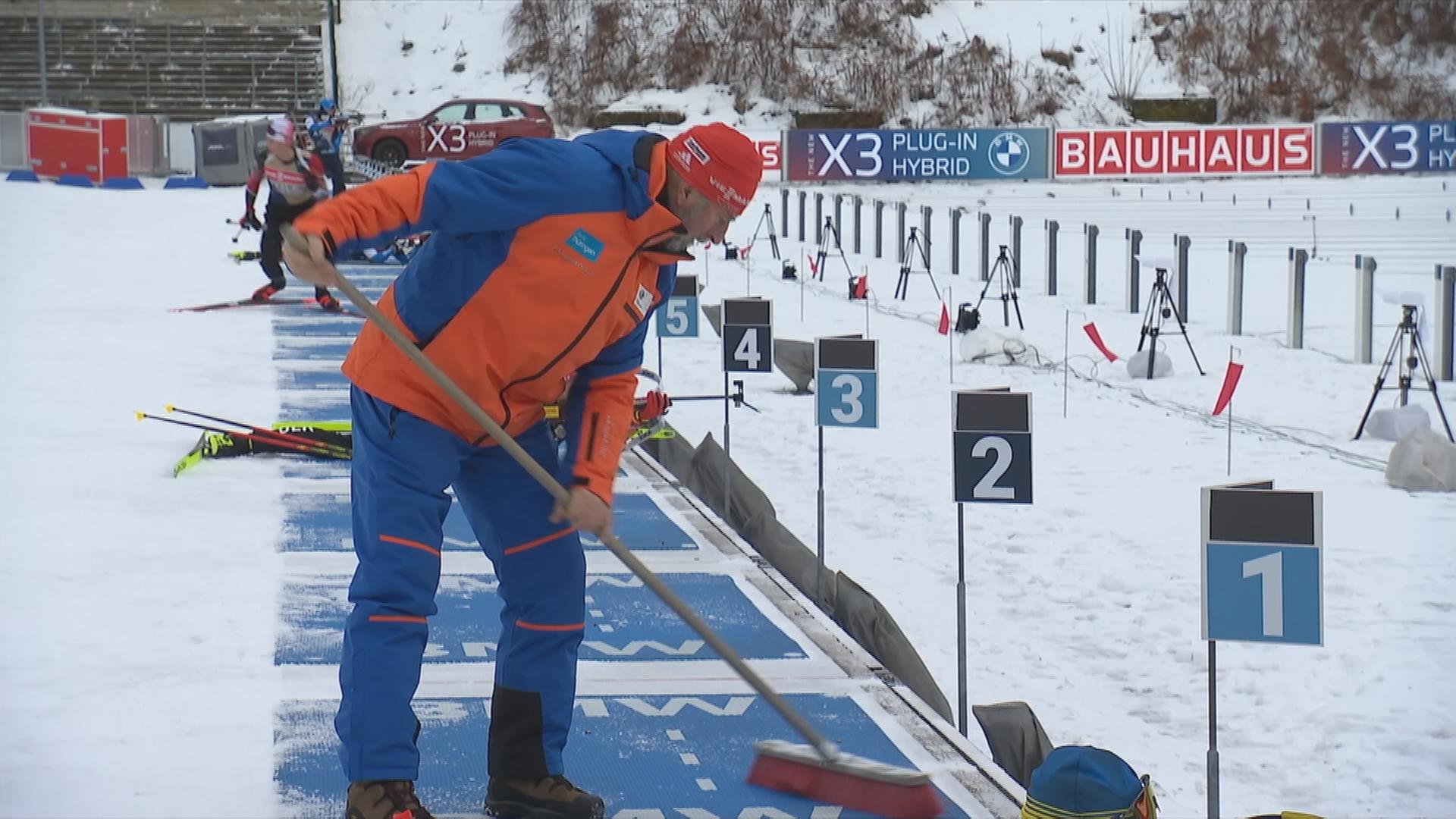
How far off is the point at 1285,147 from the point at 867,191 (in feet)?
24.9

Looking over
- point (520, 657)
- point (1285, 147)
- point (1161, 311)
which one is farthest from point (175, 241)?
point (1285, 147)

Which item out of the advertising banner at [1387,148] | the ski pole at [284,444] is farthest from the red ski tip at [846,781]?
the advertising banner at [1387,148]

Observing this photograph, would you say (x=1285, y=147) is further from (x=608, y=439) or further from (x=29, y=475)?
(x=608, y=439)

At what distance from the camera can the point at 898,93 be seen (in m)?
→ 42.9

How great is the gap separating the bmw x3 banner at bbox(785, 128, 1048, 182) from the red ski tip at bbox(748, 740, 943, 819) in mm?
27014

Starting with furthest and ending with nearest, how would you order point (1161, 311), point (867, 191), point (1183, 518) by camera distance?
point (867, 191) → point (1161, 311) → point (1183, 518)

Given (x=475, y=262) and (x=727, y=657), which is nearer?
(x=475, y=262)

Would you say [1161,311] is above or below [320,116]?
below

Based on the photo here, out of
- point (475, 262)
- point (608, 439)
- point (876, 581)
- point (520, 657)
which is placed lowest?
point (876, 581)

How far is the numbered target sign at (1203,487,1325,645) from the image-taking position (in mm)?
4512

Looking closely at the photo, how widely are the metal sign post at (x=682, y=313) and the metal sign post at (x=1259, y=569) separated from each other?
234 inches

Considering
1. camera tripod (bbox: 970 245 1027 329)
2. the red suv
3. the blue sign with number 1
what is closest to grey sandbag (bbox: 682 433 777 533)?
the blue sign with number 1

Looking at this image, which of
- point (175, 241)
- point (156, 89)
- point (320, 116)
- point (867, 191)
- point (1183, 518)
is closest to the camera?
point (1183, 518)

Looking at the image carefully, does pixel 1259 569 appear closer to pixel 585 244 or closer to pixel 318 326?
pixel 585 244
